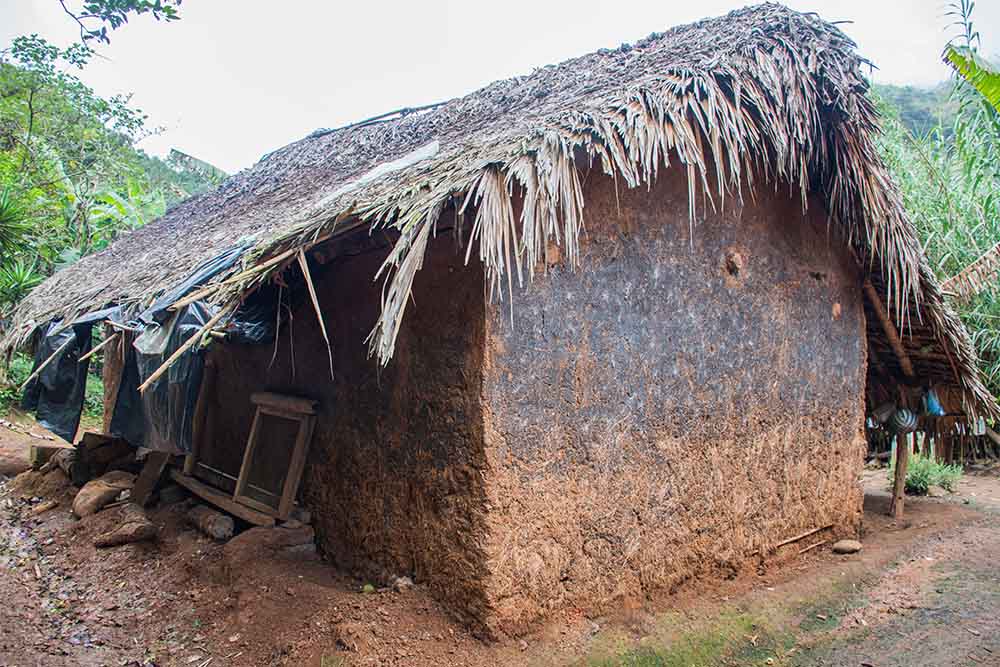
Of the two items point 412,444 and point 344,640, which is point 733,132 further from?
point 344,640

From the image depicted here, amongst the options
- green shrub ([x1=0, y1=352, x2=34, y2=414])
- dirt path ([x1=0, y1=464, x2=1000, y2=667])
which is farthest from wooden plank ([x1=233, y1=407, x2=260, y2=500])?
green shrub ([x1=0, y1=352, x2=34, y2=414])

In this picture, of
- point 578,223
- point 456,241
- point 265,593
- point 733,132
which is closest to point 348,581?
point 265,593

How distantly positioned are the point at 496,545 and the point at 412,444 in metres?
0.72

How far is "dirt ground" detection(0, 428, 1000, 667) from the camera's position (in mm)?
3410

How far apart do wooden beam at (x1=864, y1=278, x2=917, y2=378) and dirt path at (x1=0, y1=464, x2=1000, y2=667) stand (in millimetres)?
1437

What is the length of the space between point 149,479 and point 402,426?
11.8 ft

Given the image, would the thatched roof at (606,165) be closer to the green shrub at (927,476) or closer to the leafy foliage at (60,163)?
the green shrub at (927,476)

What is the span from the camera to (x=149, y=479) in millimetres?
6238

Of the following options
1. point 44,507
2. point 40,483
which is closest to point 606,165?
point 44,507

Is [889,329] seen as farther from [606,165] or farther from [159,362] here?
[159,362]

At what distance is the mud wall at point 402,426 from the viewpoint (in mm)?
3412

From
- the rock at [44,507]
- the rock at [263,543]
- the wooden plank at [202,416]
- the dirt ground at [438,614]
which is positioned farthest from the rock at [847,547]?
the rock at [44,507]

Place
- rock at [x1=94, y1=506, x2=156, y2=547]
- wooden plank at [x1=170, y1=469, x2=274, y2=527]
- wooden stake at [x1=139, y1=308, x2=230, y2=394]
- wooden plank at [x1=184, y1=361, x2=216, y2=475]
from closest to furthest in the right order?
wooden stake at [x1=139, y1=308, x2=230, y2=394], wooden plank at [x1=170, y1=469, x2=274, y2=527], rock at [x1=94, y1=506, x2=156, y2=547], wooden plank at [x1=184, y1=361, x2=216, y2=475]

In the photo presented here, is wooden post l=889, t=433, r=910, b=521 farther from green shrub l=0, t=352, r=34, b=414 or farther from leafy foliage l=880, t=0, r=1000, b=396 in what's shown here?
green shrub l=0, t=352, r=34, b=414
